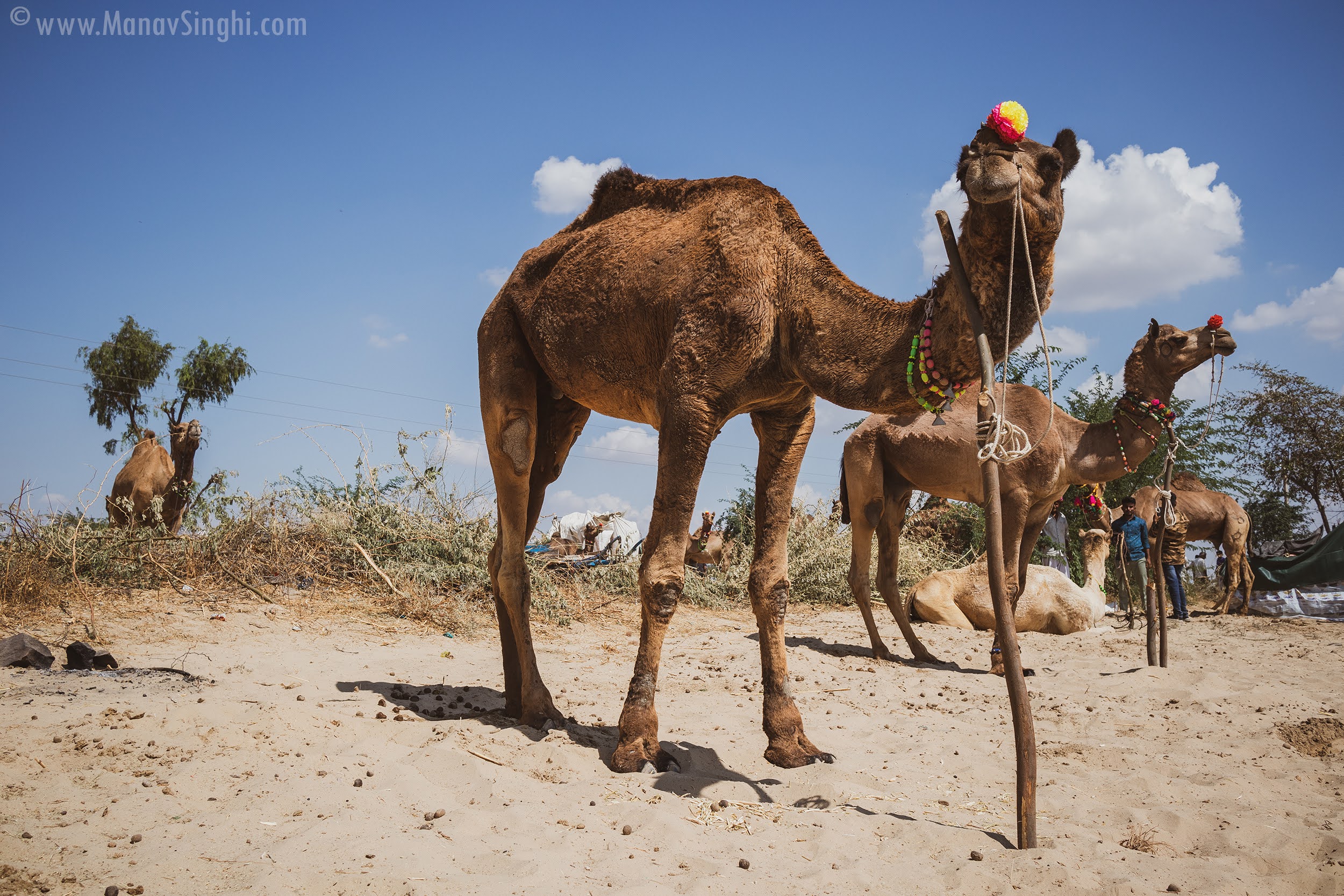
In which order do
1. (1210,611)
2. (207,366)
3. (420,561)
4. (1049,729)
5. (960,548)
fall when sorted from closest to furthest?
1. (1049,729)
2. (420,561)
3. (1210,611)
4. (960,548)
5. (207,366)

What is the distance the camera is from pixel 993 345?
11.6 feet

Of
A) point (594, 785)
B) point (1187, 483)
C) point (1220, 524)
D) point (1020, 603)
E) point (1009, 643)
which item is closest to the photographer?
point (1009, 643)

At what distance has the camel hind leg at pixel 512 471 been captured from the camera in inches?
203

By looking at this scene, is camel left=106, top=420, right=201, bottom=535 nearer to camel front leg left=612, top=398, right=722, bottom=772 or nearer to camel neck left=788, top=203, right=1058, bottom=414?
camel front leg left=612, top=398, right=722, bottom=772

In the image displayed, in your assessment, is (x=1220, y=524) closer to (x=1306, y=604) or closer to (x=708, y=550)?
(x=1306, y=604)

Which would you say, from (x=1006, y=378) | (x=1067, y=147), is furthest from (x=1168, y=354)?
(x=1006, y=378)

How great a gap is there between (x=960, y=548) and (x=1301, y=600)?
18.1ft

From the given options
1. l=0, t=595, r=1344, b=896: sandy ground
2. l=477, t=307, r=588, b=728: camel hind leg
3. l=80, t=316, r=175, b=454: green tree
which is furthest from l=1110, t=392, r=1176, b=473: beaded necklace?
l=80, t=316, r=175, b=454: green tree

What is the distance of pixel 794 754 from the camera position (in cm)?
441

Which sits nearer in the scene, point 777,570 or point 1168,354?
point 777,570

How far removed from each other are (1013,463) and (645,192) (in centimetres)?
455

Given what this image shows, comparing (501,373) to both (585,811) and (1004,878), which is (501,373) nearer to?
(585,811)

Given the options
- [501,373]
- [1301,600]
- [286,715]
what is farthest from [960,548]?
[286,715]

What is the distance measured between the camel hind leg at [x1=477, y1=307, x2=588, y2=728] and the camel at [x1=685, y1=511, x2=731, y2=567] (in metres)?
8.85
